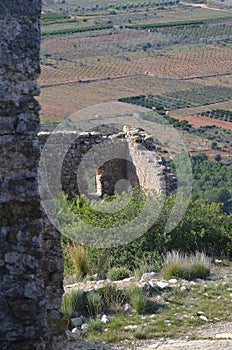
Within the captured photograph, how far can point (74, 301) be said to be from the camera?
271 inches

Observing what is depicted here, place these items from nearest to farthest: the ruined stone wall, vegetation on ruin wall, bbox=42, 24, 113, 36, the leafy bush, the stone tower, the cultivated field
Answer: the stone tower, the leafy bush, the ruined stone wall, the cultivated field, vegetation on ruin wall, bbox=42, 24, 113, 36

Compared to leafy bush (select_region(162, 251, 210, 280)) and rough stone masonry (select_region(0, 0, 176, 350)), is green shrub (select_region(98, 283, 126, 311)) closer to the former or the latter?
leafy bush (select_region(162, 251, 210, 280))

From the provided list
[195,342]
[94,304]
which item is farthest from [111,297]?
[195,342]

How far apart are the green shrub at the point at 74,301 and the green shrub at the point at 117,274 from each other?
3.45ft

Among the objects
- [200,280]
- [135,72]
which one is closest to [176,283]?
[200,280]

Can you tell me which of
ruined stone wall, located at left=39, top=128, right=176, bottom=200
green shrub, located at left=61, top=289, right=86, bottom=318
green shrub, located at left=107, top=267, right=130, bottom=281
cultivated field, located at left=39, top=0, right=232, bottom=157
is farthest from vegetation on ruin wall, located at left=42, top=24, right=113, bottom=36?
green shrub, located at left=61, top=289, right=86, bottom=318

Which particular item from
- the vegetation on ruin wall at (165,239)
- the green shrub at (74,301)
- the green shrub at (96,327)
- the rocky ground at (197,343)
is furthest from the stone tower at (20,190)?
the vegetation on ruin wall at (165,239)

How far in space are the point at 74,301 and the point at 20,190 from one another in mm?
3382

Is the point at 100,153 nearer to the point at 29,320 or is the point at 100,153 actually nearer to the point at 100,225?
the point at 100,225

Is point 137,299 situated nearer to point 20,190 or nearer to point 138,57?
point 20,190

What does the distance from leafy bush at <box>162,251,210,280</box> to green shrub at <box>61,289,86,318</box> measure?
1246 mm

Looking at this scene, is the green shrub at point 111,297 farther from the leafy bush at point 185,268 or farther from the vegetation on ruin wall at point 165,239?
the vegetation on ruin wall at point 165,239

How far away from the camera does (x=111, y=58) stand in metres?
75.9

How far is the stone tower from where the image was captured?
3.63 metres
